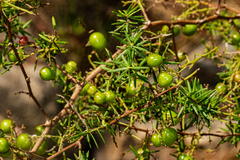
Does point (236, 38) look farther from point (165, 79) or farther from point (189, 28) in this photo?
point (165, 79)

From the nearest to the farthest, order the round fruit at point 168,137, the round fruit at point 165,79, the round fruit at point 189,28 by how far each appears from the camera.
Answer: the round fruit at point 165,79 < the round fruit at point 168,137 < the round fruit at point 189,28

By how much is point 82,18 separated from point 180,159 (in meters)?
0.94

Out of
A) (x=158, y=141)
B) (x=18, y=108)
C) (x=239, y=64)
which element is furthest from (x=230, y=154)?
(x=18, y=108)

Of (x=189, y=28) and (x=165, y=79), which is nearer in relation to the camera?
(x=165, y=79)

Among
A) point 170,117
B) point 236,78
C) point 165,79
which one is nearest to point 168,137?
point 170,117

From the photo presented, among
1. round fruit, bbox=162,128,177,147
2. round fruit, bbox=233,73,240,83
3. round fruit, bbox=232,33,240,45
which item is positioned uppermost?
round fruit, bbox=232,33,240,45

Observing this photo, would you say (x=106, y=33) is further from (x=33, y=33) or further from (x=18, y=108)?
(x=18, y=108)

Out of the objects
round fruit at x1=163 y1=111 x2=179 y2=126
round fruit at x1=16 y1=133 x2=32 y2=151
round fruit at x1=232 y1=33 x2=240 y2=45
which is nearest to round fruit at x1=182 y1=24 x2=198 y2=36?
round fruit at x1=232 y1=33 x2=240 y2=45

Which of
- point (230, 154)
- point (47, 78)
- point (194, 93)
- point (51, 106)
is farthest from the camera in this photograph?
point (230, 154)

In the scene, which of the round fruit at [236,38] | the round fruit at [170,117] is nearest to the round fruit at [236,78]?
the round fruit at [236,38]

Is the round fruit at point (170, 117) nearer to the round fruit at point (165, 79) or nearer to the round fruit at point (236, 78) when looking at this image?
the round fruit at point (165, 79)

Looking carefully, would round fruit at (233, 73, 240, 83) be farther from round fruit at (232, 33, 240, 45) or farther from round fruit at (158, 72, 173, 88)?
round fruit at (158, 72, 173, 88)

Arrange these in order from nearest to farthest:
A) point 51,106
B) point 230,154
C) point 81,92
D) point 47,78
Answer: point 47,78 < point 81,92 < point 51,106 < point 230,154

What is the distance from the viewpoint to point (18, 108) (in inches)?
47.4
